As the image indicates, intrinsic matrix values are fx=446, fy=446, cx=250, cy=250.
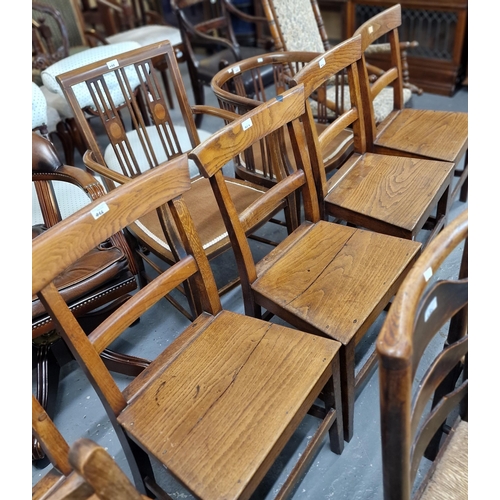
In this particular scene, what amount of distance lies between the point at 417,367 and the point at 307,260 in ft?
2.08

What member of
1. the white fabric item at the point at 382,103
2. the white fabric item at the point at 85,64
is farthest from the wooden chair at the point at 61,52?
the white fabric item at the point at 382,103

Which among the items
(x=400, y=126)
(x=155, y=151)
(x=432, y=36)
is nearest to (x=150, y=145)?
(x=155, y=151)

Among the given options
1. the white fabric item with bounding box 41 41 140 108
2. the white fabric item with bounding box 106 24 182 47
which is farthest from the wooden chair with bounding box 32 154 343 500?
the white fabric item with bounding box 106 24 182 47

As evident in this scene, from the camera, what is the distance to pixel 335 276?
3.90ft

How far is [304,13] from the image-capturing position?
241 centimetres

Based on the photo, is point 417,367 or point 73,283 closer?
point 417,367

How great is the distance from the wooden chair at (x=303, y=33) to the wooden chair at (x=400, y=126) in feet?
0.56

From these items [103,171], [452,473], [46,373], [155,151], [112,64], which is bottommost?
[46,373]

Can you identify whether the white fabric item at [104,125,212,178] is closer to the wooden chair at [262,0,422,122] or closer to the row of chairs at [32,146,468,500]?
the wooden chair at [262,0,422,122]

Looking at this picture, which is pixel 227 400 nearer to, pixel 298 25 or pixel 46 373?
pixel 46 373

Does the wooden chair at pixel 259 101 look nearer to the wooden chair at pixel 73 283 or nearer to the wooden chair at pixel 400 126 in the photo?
the wooden chair at pixel 400 126

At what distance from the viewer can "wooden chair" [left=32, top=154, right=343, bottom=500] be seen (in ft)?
2.64

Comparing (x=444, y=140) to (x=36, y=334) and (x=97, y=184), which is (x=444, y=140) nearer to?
(x=97, y=184)
